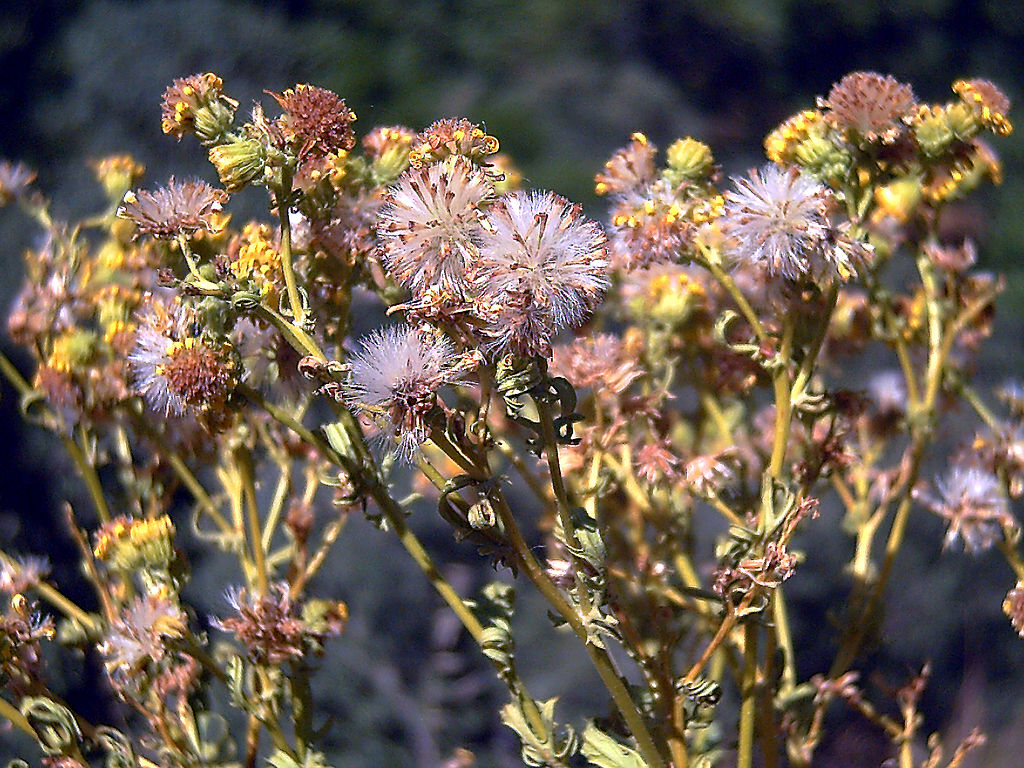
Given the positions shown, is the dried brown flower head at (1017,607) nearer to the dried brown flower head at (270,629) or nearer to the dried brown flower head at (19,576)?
the dried brown flower head at (270,629)

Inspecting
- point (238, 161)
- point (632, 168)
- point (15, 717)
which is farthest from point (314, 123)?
point (15, 717)

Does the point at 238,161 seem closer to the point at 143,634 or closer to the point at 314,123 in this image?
the point at 314,123

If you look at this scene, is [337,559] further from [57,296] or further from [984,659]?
[984,659]

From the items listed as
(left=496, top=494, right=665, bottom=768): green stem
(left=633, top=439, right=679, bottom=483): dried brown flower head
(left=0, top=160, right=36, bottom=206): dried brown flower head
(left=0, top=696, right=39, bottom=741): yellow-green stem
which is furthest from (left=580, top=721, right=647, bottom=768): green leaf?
(left=0, top=160, right=36, bottom=206): dried brown flower head

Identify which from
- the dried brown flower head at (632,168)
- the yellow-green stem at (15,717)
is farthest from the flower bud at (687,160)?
the yellow-green stem at (15,717)

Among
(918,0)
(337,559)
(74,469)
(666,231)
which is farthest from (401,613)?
(918,0)
